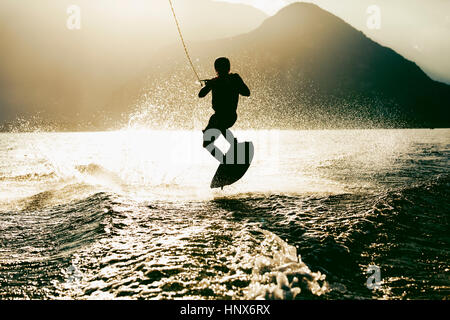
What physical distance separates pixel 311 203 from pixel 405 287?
12.0 ft

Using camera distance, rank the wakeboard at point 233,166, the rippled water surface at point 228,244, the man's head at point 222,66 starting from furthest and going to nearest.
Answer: the wakeboard at point 233,166 < the man's head at point 222,66 < the rippled water surface at point 228,244

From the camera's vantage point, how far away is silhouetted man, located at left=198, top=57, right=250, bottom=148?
7918 mm

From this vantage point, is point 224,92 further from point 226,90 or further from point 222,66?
point 222,66

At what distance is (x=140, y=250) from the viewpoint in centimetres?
406

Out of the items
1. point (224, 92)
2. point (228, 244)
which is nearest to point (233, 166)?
point (224, 92)

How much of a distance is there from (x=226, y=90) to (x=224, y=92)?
0.08 metres

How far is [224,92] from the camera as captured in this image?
808 cm

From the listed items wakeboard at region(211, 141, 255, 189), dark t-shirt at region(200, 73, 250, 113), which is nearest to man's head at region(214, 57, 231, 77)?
dark t-shirt at region(200, 73, 250, 113)

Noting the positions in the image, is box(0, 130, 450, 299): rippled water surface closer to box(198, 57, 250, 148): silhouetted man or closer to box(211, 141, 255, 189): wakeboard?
box(211, 141, 255, 189): wakeboard

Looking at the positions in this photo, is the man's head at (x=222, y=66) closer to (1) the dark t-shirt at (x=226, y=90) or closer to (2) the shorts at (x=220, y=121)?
(1) the dark t-shirt at (x=226, y=90)

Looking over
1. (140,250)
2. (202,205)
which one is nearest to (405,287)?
(140,250)

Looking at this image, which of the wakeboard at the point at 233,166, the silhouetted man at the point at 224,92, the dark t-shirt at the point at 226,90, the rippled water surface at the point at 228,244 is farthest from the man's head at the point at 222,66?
the rippled water surface at the point at 228,244

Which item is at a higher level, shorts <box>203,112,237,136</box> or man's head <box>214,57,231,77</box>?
man's head <box>214,57,231,77</box>

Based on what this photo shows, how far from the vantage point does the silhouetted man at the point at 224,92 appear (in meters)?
7.92
